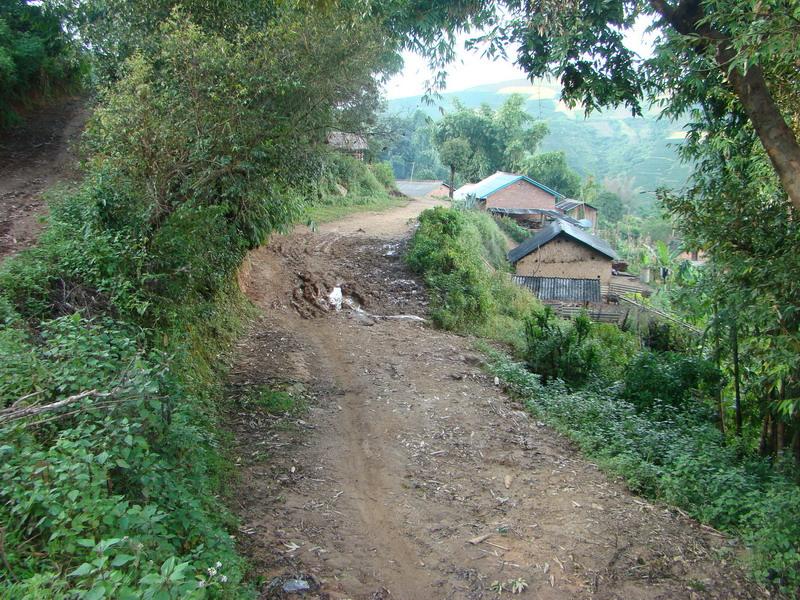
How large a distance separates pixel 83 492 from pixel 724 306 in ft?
20.9

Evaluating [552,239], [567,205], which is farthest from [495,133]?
[552,239]

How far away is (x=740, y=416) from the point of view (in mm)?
8664

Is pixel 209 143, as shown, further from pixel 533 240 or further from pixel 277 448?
pixel 533 240

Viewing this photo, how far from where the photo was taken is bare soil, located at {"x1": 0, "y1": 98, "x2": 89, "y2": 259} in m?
8.38

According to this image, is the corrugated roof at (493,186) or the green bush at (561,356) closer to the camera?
the green bush at (561,356)

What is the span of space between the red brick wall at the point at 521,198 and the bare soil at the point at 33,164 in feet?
89.7

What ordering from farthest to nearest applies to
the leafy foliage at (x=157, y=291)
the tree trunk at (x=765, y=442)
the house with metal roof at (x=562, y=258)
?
1. the house with metal roof at (x=562, y=258)
2. the tree trunk at (x=765, y=442)
3. the leafy foliage at (x=157, y=291)

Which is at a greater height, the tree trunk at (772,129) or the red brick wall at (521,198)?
Answer: the tree trunk at (772,129)

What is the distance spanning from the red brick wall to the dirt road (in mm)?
29983

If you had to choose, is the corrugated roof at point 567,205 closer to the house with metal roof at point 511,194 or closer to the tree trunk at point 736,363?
the house with metal roof at point 511,194

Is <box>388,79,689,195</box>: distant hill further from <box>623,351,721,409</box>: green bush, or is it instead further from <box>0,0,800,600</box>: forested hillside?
<box>0,0,800,600</box>: forested hillside

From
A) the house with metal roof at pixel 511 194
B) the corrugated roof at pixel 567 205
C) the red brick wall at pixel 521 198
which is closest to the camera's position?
the house with metal roof at pixel 511 194

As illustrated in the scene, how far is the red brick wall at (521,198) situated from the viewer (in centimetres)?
3925

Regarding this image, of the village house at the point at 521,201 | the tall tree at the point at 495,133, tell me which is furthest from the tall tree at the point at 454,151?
the village house at the point at 521,201
